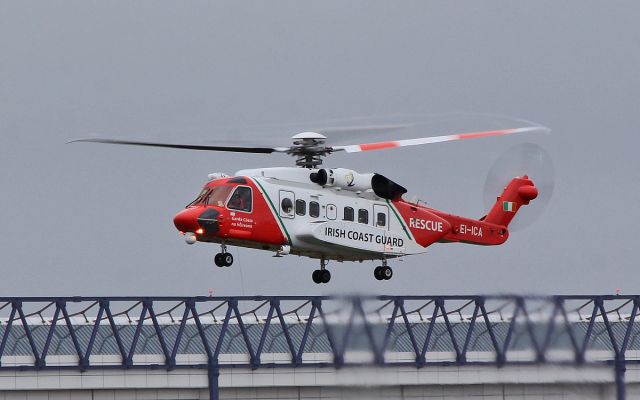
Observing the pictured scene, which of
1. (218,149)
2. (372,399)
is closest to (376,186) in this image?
(218,149)

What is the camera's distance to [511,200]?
87500 millimetres

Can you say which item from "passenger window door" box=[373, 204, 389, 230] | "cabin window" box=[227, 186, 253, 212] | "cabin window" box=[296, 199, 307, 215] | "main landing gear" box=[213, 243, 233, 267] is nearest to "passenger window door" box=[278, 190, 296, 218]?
"cabin window" box=[296, 199, 307, 215]

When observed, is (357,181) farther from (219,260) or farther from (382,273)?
(219,260)

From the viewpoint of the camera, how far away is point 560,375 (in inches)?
3738

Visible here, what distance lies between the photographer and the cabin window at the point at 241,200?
75688 mm

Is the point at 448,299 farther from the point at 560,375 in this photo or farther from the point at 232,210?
the point at 232,210

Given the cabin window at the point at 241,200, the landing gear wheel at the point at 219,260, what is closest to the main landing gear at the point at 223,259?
the landing gear wheel at the point at 219,260

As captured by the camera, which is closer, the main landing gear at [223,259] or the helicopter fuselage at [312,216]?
the helicopter fuselage at [312,216]

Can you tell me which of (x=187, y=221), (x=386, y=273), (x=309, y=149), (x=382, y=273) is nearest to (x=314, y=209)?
(x=309, y=149)

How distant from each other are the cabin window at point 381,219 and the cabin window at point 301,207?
11.8 feet

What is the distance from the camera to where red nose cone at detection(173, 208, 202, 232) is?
74.1 m

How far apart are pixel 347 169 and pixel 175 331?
37130 millimetres

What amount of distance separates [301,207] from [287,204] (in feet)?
2.35

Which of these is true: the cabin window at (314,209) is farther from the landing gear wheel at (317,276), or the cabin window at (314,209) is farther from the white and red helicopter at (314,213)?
the landing gear wheel at (317,276)
